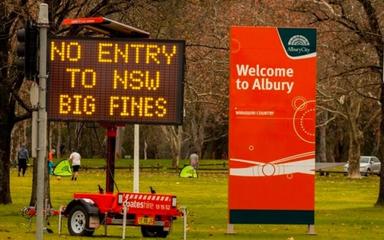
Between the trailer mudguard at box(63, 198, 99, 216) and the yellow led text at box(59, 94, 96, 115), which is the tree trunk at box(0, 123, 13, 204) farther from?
the yellow led text at box(59, 94, 96, 115)

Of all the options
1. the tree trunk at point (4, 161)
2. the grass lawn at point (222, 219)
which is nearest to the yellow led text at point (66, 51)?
the grass lawn at point (222, 219)

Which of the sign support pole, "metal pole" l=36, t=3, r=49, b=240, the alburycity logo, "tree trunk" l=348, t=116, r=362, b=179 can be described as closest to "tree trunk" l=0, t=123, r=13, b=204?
the sign support pole

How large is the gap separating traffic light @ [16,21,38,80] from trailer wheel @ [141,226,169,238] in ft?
22.9

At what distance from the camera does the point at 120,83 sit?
2194 cm

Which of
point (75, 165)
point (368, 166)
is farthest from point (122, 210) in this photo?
point (368, 166)

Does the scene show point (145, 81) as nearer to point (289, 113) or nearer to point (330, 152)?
point (289, 113)

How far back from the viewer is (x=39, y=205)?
15969mm

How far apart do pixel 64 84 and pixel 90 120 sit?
896mm

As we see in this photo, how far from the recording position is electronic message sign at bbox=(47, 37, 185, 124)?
21.8m

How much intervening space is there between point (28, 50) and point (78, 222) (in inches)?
272

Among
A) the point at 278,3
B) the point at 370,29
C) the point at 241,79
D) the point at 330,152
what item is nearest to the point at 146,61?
the point at 241,79

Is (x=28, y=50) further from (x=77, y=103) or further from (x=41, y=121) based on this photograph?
(x=77, y=103)

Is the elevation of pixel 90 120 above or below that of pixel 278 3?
below

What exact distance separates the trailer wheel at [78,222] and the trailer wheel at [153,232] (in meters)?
1.26
